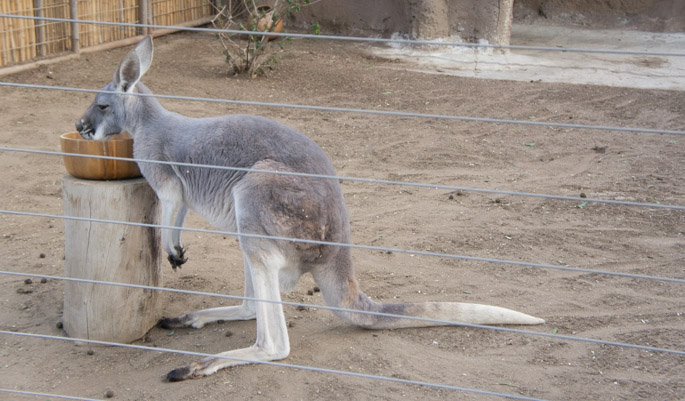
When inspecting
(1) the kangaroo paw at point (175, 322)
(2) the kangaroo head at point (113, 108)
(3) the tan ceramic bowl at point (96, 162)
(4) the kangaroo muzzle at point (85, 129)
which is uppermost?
(2) the kangaroo head at point (113, 108)

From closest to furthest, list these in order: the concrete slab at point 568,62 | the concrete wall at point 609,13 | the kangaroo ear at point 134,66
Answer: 1. the kangaroo ear at point 134,66
2. the concrete slab at point 568,62
3. the concrete wall at point 609,13

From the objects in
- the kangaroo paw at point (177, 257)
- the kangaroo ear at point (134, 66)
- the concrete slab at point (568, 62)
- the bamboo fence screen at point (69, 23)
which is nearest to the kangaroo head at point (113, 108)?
the kangaroo ear at point (134, 66)

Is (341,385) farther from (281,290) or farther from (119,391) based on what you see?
(119,391)

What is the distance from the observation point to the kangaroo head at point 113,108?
11.7 feet

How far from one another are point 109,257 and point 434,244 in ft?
7.02

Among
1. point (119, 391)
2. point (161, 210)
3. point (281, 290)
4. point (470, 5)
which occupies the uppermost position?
point (470, 5)

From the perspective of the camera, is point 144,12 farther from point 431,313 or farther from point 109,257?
point 431,313

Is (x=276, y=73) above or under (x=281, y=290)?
above

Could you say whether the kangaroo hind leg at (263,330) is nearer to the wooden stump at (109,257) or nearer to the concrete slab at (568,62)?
the wooden stump at (109,257)

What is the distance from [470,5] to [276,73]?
299cm

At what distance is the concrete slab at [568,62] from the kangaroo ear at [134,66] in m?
6.08

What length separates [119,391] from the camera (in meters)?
3.29

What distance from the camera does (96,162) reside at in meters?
3.49

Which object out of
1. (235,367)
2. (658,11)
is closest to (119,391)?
(235,367)
